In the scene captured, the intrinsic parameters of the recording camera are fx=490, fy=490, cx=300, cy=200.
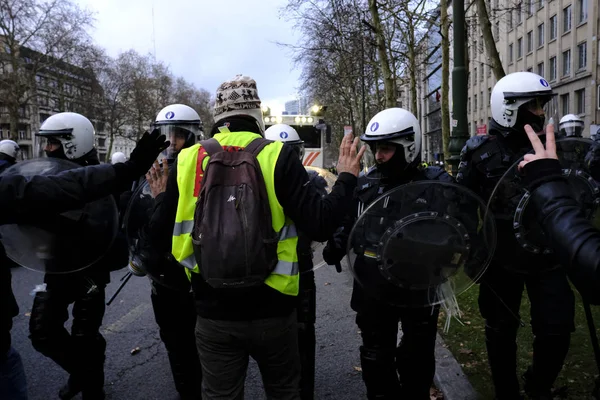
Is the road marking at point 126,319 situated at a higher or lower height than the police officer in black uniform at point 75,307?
lower

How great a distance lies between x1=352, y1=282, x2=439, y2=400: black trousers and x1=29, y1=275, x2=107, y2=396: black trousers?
72.8 inches

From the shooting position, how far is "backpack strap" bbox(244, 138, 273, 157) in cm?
201

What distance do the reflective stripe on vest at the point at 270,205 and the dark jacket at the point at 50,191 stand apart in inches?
11.0

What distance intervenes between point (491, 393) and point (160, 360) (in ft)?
8.91

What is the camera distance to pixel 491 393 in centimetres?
323

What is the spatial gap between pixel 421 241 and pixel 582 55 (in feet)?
111

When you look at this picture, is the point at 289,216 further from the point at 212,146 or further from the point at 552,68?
the point at 552,68

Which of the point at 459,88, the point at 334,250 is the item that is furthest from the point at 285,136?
the point at 459,88

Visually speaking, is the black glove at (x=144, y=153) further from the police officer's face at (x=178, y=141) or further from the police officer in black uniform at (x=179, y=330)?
the police officer's face at (x=178, y=141)

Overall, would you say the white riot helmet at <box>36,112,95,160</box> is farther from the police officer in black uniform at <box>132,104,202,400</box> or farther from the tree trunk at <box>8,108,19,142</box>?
the tree trunk at <box>8,108,19,142</box>

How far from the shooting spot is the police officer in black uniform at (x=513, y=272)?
2.72 metres

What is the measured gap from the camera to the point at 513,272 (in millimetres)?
2854

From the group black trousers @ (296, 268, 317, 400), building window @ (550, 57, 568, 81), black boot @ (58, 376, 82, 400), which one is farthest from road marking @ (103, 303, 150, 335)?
building window @ (550, 57, 568, 81)

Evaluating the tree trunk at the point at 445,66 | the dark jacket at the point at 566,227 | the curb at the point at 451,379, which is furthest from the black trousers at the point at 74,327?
the tree trunk at the point at 445,66
